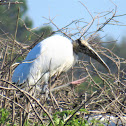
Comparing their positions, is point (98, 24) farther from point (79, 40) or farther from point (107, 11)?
point (79, 40)

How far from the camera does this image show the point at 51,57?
3.40 meters

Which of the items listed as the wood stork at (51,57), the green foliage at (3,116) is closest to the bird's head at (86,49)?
the wood stork at (51,57)

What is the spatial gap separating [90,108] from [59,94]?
1.48 feet

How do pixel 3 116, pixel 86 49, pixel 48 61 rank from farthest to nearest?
pixel 86 49 → pixel 48 61 → pixel 3 116

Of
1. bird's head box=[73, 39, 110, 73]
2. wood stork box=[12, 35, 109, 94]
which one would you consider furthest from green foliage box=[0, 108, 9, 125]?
bird's head box=[73, 39, 110, 73]

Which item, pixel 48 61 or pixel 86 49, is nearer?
pixel 48 61

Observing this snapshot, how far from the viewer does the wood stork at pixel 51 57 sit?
331 centimetres

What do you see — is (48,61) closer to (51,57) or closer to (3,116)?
(51,57)

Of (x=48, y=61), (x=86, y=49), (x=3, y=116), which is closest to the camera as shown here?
(x=3, y=116)

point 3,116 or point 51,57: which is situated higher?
point 51,57

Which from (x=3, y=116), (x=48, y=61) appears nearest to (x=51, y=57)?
(x=48, y=61)

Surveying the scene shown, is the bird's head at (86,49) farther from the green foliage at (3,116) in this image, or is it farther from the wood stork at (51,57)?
the green foliage at (3,116)

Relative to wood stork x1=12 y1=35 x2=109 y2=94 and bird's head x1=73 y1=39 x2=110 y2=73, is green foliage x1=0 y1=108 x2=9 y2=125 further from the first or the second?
bird's head x1=73 y1=39 x2=110 y2=73

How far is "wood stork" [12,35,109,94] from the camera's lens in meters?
3.31
